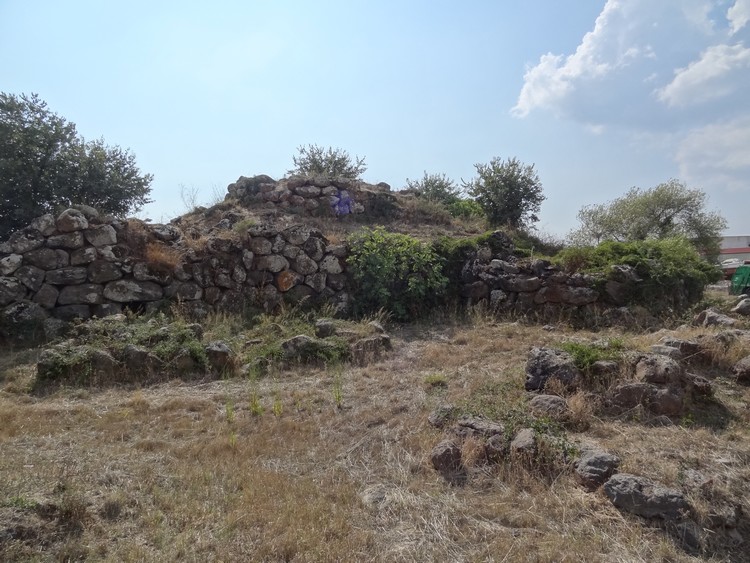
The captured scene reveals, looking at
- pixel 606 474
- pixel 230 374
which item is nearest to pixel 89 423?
pixel 230 374

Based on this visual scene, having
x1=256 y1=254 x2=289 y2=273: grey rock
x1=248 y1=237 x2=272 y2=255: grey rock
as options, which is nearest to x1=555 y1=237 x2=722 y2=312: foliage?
x1=256 y1=254 x2=289 y2=273: grey rock

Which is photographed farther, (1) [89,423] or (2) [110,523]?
(1) [89,423]

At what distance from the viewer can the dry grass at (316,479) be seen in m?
2.84

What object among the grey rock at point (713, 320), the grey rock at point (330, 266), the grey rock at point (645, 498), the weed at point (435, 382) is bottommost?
the grey rock at point (645, 498)

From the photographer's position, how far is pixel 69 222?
8.71 m

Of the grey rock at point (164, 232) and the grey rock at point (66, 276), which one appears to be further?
the grey rock at point (164, 232)

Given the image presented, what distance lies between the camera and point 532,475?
3537 mm

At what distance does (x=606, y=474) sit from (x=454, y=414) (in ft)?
4.61

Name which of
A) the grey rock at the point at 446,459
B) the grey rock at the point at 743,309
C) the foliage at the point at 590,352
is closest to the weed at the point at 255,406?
the grey rock at the point at 446,459

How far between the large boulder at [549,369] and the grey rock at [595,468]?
4.22 feet

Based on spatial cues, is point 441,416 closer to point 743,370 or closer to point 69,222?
point 743,370

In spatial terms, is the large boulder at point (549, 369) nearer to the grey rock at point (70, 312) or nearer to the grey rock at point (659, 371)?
the grey rock at point (659, 371)

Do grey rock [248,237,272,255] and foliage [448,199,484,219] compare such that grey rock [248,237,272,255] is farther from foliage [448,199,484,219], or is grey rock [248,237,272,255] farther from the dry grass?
foliage [448,199,484,219]

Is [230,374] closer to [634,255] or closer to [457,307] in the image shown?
[457,307]
